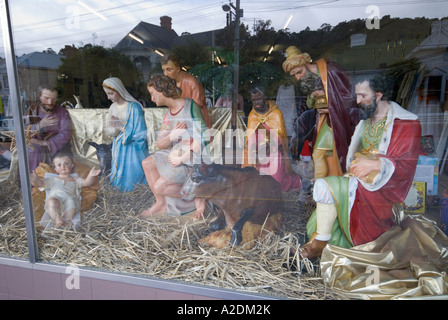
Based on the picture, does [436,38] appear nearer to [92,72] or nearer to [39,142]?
[92,72]

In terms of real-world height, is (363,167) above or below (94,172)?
above

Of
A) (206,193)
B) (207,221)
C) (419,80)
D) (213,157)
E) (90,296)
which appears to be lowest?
(90,296)

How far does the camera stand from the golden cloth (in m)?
1.67

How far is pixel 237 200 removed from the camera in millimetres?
2254

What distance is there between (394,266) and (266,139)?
1.35 metres

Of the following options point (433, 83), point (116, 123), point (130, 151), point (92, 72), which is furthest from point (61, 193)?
point (433, 83)

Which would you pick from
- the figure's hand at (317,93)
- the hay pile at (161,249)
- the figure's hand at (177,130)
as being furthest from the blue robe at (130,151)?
the figure's hand at (317,93)

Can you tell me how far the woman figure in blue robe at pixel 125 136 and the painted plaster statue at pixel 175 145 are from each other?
244mm

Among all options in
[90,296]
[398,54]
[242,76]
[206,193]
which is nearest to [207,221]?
[206,193]

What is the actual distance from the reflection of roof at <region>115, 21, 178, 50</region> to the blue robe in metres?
0.55

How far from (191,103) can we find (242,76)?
51cm

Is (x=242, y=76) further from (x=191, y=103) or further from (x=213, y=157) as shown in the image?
(x=213, y=157)

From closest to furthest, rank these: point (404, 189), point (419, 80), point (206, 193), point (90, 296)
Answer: point (404, 189), point (90, 296), point (206, 193), point (419, 80)

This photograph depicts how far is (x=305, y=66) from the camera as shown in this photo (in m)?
2.16
